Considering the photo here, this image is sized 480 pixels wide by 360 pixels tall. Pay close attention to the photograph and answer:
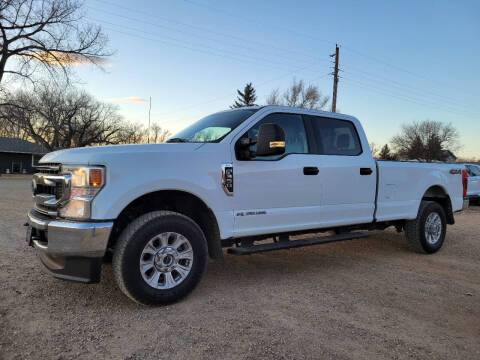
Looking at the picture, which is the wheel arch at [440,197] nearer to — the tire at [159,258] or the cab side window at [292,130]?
the cab side window at [292,130]

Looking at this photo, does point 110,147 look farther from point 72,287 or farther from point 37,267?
point 37,267

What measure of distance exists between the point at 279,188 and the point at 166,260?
1.49 metres

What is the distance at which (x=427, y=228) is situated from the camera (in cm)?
616

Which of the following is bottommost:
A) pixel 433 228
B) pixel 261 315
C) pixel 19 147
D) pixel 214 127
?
pixel 261 315

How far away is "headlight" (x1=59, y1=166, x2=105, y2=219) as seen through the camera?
3258mm

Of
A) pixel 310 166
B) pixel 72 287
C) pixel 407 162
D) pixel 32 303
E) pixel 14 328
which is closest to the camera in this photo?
pixel 14 328

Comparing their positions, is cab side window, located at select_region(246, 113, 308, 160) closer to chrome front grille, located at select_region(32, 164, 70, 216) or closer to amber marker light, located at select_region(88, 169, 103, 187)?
amber marker light, located at select_region(88, 169, 103, 187)

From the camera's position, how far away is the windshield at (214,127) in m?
4.26

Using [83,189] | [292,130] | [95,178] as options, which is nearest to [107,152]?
[95,178]

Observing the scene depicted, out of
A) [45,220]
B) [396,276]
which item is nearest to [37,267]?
[45,220]

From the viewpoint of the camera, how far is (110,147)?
11.5ft

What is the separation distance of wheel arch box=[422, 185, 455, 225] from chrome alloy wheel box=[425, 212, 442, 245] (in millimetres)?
349

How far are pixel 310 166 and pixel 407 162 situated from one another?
2140 mm

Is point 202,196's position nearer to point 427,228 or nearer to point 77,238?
point 77,238
